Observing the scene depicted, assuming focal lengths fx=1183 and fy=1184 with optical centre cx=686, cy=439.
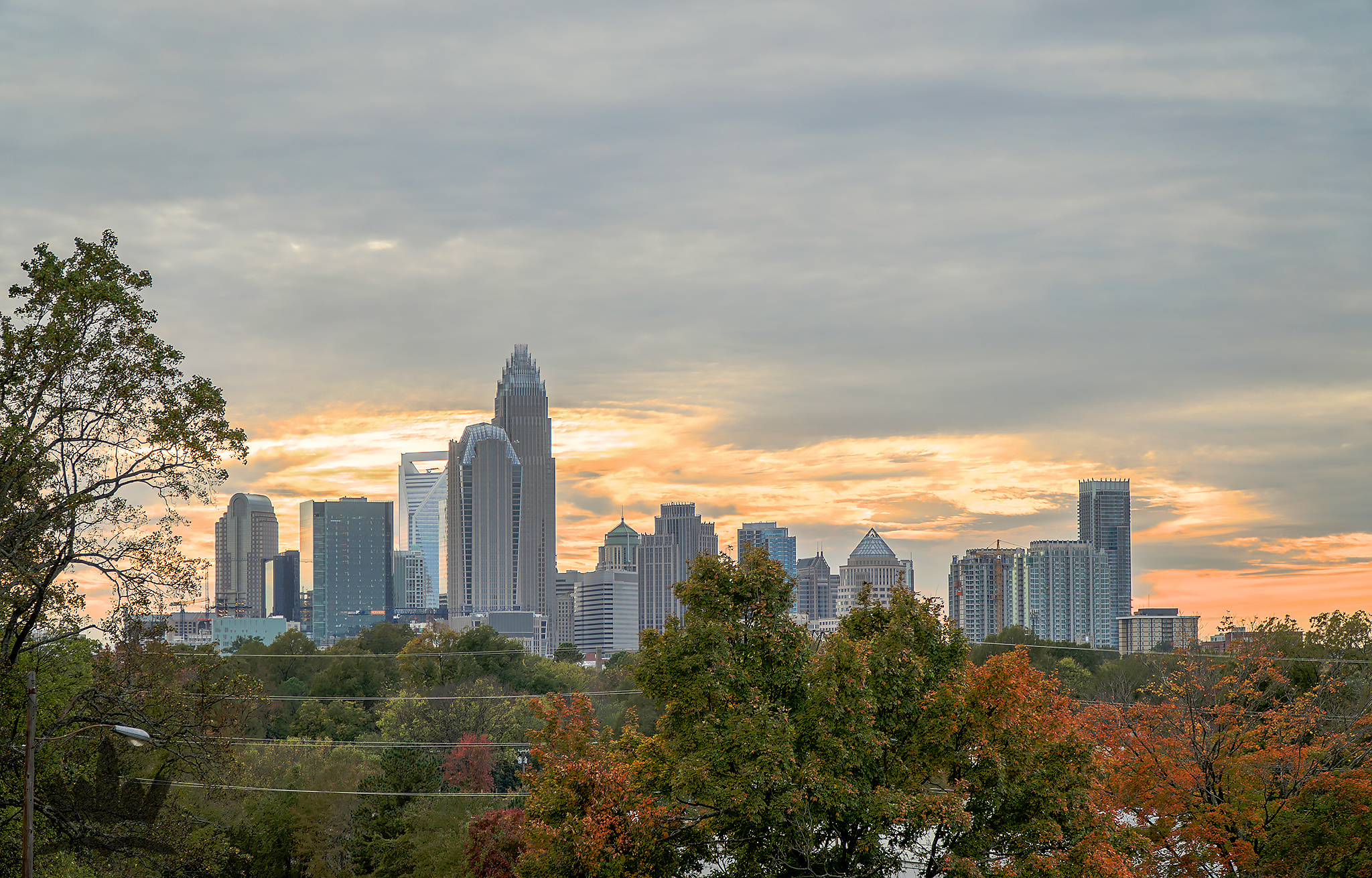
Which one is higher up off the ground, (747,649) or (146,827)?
(747,649)

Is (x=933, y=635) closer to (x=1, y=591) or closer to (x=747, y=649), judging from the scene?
(x=747, y=649)

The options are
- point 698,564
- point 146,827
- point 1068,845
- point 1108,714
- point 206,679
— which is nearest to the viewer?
point 1068,845

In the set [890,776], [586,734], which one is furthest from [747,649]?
[586,734]

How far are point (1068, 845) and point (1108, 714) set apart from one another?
10.3m

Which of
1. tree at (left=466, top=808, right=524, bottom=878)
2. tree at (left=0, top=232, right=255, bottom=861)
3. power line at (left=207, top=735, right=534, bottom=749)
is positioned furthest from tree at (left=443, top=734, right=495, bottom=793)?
tree at (left=0, top=232, right=255, bottom=861)

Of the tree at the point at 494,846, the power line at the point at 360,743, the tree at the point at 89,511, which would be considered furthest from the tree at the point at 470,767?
the tree at the point at 89,511

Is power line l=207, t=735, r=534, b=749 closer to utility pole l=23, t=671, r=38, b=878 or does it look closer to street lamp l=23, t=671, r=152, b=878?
street lamp l=23, t=671, r=152, b=878

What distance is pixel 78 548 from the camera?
22.6 meters

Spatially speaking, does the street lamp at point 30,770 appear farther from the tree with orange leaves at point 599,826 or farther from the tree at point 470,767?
the tree at point 470,767

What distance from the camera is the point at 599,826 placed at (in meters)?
21.4

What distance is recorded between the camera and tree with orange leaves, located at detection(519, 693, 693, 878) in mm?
21266

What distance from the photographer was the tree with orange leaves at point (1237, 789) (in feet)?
84.8

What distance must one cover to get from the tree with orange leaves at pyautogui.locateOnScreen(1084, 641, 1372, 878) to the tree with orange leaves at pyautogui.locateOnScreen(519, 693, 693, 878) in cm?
901

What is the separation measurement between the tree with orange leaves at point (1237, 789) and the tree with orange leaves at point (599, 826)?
29.5ft
